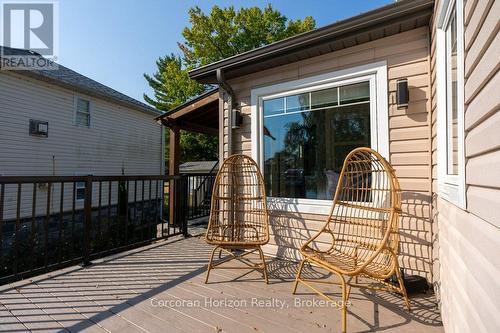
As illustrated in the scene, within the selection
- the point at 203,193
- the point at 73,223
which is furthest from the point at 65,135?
the point at 73,223

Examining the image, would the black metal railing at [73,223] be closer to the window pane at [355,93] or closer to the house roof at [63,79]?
the window pane at [355,93]

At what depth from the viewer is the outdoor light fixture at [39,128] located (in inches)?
293

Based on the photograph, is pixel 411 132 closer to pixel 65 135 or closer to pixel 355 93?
pixel 355 93

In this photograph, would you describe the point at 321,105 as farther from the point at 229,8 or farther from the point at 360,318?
the point at 229,8

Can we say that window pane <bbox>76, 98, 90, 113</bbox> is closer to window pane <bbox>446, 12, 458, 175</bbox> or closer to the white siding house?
the white siding house

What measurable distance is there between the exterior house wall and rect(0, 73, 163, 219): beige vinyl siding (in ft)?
29.1

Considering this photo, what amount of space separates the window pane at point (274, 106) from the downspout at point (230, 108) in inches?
14.8

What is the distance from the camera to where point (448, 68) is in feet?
5.89

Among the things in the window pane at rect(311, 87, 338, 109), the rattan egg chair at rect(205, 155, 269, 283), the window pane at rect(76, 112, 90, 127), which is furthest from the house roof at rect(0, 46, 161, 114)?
the window pane at rect(311, 87, 338, 109)

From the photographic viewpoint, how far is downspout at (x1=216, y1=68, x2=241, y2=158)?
3543 mm

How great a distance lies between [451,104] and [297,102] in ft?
5.56

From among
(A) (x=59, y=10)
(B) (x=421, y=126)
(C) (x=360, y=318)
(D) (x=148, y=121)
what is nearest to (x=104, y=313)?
(C) (x=360, y=318)

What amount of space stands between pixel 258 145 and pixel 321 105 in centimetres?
91

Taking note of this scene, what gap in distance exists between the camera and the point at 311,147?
3.11m
